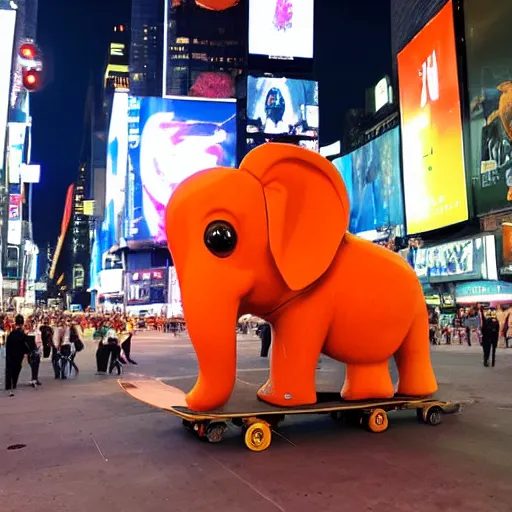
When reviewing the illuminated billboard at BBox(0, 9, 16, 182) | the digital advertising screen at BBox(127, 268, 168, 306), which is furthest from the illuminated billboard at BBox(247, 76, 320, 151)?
the illuminated billboard at BBox(0, 9, 16, 182)

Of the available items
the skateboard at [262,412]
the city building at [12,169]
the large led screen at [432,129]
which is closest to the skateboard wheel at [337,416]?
the skateboard at [262,412]

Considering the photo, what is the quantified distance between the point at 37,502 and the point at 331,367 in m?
10.9

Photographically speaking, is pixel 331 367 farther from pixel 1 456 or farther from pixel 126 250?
pixel 126 250

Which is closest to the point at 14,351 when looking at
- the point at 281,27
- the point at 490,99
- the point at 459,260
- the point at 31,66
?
the point at 31,66

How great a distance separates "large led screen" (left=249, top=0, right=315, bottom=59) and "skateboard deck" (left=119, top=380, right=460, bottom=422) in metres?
78.5

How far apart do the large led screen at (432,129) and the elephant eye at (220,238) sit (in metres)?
39.4

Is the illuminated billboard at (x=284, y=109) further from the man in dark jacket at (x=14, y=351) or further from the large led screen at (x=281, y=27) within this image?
the man in dark jacket at (x=14, y=351)

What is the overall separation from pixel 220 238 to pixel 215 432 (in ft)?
6.69

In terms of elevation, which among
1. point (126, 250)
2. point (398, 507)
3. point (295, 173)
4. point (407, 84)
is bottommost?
point (398, 507)

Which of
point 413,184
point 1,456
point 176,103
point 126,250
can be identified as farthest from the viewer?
point 126,250

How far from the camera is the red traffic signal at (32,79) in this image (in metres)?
9.12

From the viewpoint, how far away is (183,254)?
549 cm

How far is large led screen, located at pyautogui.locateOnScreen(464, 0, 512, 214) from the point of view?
126 feet

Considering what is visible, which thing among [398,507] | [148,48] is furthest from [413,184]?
[148,48]
